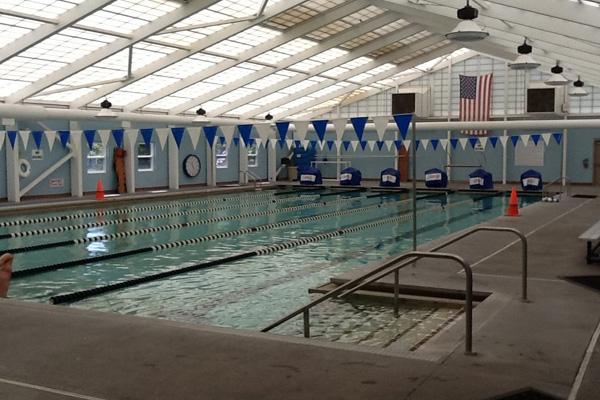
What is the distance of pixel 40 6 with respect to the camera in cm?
1412

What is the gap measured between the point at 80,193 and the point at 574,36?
1559cm

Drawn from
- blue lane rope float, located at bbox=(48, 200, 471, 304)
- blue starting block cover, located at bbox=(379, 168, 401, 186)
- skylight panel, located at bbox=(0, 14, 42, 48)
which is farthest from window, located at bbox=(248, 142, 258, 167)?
skylight panel, located at bbox=(0, 14, 42, 48)

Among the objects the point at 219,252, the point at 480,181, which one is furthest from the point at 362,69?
the point at 219,252

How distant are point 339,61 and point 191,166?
7.16m

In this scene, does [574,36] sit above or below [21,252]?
above

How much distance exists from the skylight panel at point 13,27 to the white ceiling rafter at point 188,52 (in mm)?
4477

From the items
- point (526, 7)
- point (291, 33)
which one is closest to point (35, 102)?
point (291, 33)

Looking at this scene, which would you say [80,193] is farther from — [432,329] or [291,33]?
[432,329]

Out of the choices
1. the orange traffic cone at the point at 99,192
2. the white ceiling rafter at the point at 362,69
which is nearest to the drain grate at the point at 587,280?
the orange traffic cone at the point at 99,192

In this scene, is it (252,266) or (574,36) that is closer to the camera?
(252,266)

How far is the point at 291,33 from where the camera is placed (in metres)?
20.0

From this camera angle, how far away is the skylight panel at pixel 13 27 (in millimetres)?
14391

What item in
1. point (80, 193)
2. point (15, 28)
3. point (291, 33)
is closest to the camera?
point (15, 28)

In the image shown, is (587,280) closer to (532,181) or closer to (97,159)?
(532,181)
